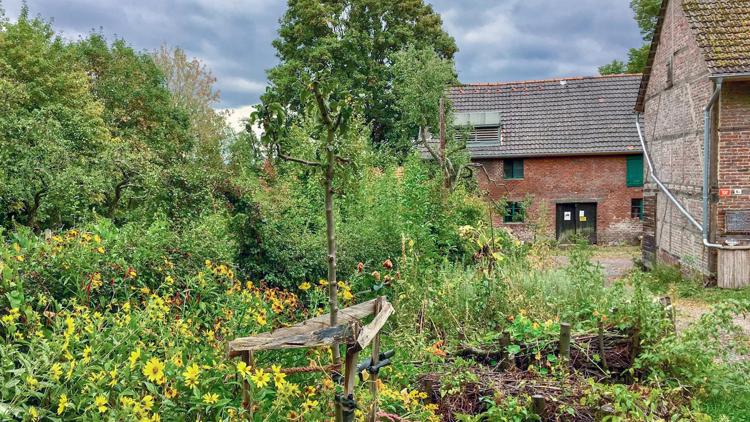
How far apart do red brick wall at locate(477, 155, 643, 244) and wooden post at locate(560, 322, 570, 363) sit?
60.0 ft

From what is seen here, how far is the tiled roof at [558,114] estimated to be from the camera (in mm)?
23500

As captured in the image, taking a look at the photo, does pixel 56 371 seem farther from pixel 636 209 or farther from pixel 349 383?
pixel 636 209

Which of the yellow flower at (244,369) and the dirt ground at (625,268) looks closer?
the yellow flower at (244,369)

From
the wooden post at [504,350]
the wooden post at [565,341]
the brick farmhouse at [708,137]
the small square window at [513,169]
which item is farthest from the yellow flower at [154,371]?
the small square window at [513,169]

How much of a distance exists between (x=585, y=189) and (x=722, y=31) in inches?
450

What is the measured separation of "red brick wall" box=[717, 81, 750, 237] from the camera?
1216 centimetres

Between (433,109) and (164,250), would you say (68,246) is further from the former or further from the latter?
(433,109)

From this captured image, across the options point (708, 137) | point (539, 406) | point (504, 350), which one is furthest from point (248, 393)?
point (708, 137)

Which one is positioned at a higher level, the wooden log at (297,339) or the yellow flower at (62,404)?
the wooden log at (297,339)

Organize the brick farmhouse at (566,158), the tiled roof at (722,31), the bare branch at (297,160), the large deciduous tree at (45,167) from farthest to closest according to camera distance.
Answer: the brick farmhouse at (566,158) < the tiled roof at (722,31) < the large deciduous tree at (45,167) < the bare branch at (297,160)

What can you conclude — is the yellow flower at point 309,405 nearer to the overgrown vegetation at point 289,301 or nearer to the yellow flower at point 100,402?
the overgrown vegetation at point 289,301

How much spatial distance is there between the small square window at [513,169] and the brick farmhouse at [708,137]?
28.6 ft

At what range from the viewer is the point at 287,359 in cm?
380

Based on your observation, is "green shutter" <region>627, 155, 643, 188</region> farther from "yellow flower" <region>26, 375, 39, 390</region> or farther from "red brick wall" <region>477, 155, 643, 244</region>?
"yellow flower" <region>26, 375, 39, 390</region>
